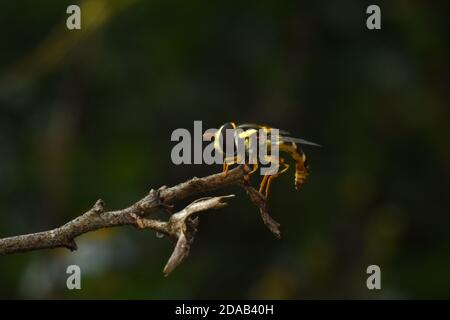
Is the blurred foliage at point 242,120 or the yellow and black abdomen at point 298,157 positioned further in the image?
the blurred foliage at point 242,120

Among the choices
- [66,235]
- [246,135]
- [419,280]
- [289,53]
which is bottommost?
[419,280]

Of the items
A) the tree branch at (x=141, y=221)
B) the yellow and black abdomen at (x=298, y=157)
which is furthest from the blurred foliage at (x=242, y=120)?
the tree branch at (x=141, y=221)

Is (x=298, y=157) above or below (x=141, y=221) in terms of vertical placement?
above

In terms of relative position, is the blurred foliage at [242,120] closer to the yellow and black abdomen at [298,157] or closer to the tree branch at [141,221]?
the yellow and black abdomen at [298,157]

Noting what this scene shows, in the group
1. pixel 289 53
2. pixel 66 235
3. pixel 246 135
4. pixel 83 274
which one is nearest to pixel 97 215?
pixel 66 235

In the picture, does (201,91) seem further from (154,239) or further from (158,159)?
(154,239)

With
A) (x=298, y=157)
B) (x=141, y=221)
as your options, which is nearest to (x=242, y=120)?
(x=298, y=157)

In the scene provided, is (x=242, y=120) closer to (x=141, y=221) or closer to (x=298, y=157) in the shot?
(x=298, y=157)
